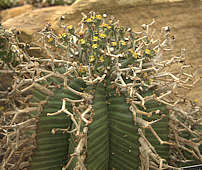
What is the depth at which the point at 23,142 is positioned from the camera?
141 cm

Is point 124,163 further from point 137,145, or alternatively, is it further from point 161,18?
point 161,18

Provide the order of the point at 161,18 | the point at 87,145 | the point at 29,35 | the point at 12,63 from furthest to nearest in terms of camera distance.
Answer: the point at 161,18, the point at 29,35, the point at 12,63, the point at 87,145

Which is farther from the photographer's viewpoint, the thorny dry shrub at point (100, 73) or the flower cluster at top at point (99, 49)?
the flower cluster at top at point (99, 49)

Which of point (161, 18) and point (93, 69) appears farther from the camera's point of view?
point (161, 18)

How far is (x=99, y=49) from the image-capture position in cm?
129

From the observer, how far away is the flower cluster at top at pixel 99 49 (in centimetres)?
130

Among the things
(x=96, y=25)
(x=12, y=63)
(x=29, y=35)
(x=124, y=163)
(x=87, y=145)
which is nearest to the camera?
(x=87, y=145)

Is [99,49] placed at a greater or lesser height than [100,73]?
greater

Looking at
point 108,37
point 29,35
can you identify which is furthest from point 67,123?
point 29,35

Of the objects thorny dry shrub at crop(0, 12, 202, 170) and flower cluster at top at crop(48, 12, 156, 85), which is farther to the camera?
flower cluster at top at crop(48, 12, 156, 85)

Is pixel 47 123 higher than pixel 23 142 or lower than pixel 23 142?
higher

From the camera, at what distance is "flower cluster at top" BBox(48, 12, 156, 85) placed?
4.26ft

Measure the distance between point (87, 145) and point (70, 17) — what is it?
1280 millimetres

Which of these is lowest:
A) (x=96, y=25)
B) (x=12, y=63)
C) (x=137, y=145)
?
(x=137, y=145)
